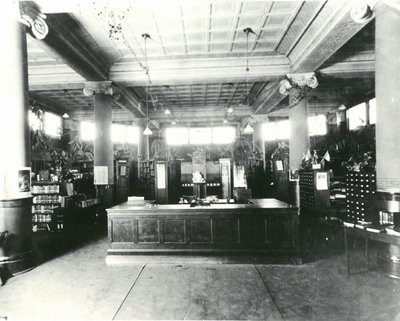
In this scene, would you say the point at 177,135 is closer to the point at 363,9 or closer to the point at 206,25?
the point at 206,25

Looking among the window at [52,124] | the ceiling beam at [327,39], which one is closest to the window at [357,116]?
the ceiling beam at [327,39]

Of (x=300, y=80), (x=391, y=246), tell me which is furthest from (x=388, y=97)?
(x=300, y=80)

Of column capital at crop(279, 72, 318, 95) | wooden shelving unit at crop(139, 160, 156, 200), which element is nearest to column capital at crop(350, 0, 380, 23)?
column capital at crop(279, 72, 318, 95)

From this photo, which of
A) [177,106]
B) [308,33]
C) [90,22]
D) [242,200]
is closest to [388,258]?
[242,200]

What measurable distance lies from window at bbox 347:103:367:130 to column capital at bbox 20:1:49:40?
1329cm

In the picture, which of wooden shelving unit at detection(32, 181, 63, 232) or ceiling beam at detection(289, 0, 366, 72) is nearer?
ceiling beam at detection(289, 0, 366, 72)

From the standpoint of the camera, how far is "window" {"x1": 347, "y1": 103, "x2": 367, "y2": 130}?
45.8 ft

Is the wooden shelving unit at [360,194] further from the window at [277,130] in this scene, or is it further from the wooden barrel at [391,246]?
the window at [277,130]

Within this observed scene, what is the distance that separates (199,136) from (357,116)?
971 cm

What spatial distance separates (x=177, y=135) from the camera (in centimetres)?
2069

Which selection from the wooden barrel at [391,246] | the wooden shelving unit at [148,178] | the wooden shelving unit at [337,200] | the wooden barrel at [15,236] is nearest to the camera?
the wooden barrel at [391,246]

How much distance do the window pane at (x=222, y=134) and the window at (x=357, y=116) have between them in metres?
7.59

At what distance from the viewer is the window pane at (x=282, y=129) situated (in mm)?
19219

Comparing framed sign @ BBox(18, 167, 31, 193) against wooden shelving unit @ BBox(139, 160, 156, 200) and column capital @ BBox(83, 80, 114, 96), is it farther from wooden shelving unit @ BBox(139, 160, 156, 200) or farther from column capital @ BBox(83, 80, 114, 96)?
wooden shelving unit @ BBox(139, 160, 156, 200)
